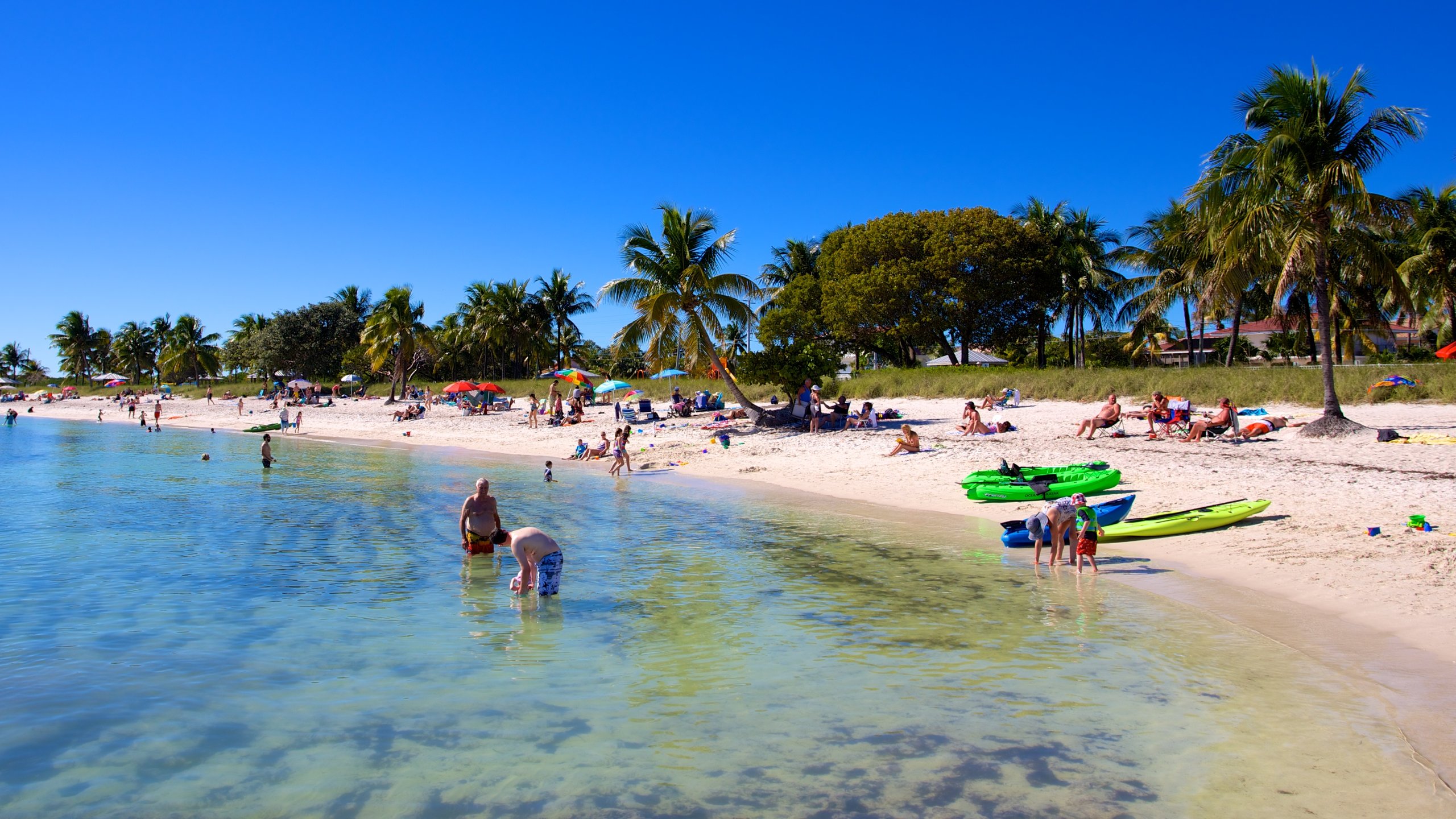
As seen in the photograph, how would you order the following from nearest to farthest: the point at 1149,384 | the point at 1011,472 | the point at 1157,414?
the point at 1011,472
the point at 1157,414
the point at 1149,384

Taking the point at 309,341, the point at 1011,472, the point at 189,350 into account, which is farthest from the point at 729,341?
the point at 189,350

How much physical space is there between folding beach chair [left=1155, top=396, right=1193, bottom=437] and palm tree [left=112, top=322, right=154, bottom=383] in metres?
100

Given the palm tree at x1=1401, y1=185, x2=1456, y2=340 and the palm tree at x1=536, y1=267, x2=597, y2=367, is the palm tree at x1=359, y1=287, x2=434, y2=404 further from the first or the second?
the palm tree at x1=1401, y1=185, x2=1456, y2=340

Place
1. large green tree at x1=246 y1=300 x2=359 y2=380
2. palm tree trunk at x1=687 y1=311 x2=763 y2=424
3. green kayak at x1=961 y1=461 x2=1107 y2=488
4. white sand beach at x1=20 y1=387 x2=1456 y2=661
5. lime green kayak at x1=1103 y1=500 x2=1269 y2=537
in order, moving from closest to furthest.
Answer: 1. white sand beach at x1=20 y1=387 x2=1456 y2=661
2. lime green kayak at x1=1103 y1=500 x2=1269 y2=537
3. green kayak at x1=961 y1=461 x2=1107 y2=488
4. palm tree trunk at x1=687 y1=311 x2=763 y2=424
5. large green tree at x1=246 y1=300 x2=359 y2=380

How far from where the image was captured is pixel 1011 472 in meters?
15.5

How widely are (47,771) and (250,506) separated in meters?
13.5

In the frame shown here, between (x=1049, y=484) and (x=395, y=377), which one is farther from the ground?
(x=395, y=377)

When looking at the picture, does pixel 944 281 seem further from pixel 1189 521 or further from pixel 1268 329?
pixel 1268 329

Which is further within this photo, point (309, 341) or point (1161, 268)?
point (309, 341)

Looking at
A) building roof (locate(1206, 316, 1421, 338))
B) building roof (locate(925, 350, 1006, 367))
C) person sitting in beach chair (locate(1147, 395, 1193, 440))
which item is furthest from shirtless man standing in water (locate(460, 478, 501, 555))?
building roof (locate(1206, 316, 1421, 338))

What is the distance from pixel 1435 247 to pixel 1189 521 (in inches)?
1133

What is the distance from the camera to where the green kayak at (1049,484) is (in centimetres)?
1456

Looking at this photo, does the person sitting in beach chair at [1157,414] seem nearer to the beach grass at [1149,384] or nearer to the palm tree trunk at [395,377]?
the beach grass at [1149,384]

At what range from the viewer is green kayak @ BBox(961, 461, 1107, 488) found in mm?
15289
